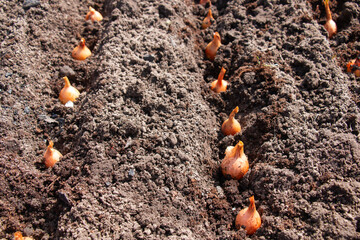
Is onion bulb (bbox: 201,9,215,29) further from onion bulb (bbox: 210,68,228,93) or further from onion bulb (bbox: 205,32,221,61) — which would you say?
onion bulb (bbox: 210,68,228,93)

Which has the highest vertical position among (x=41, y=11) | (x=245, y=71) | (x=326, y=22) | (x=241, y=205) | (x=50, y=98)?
(x=326, y=22)

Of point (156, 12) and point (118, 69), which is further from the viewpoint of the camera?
point (156, 12)

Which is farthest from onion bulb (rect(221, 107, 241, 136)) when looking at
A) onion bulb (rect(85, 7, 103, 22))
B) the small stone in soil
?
the small stone in soil

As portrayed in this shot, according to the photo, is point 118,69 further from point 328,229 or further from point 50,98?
point 328,229

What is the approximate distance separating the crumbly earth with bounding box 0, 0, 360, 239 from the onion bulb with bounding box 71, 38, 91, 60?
0.10 metres

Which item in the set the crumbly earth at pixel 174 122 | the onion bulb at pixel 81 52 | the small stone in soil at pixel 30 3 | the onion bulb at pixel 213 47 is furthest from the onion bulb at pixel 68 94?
the onion bulb at pixel 213 47

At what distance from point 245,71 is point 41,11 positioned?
7.69ft

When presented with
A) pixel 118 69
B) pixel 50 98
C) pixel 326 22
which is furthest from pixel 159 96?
pixel 326 22

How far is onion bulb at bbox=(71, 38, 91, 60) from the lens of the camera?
3.29m

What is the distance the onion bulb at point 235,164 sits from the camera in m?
2.46

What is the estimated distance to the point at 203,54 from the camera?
11.1 feet

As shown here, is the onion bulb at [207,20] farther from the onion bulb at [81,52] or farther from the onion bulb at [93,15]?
the onion bulb at [81,52]

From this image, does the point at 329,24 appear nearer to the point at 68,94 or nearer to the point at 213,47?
the point at 213,47

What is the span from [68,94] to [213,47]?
1.57 meters
